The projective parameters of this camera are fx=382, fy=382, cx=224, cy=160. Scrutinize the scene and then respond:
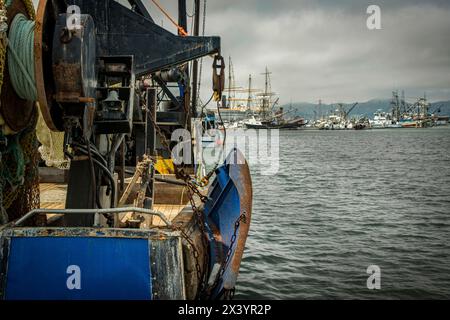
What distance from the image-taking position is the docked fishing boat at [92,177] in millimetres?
3127

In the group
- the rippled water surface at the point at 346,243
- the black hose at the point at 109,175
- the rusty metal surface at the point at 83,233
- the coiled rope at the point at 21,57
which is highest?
the coiled rope at the point at 21,57

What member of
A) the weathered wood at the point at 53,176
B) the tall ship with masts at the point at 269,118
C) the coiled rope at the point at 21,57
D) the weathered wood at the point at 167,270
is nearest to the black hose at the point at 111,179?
the coiled rope at the point at 21,57

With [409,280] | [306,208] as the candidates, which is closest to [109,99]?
[409,280]

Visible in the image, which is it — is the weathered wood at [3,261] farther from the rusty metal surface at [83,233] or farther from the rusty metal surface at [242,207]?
the rusty metal surface at [242,207]

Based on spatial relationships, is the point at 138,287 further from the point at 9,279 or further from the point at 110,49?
the point at 110,49

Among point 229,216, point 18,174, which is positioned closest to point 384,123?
point 229,216

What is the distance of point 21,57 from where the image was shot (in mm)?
3617

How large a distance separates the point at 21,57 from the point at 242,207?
2.97 meters

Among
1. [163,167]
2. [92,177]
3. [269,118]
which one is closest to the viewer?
[92,177]

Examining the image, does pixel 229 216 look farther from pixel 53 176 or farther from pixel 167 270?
pixel 53 176

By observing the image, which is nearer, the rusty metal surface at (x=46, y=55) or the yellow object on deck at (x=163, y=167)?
the rusty metal surface at (x=46, y=55)

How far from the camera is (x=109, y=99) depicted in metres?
4.32

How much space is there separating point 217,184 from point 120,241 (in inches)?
139
